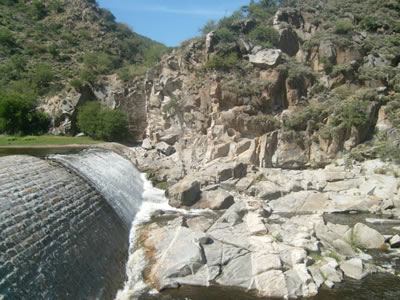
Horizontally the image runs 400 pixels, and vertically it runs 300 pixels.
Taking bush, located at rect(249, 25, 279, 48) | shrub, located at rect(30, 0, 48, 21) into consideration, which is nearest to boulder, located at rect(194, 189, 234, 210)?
bush, located at rect(249, 25, 279, 48)

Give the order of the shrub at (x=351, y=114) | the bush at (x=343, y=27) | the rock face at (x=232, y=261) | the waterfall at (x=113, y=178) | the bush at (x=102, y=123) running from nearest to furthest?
the rock face at (x=232, y=261), the waterfall at (x=113, y=178), the shrub at (x=351, y=114), the bush at (x=343, y=27), the bush at (x=102, y=123)

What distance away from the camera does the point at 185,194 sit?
1420cm

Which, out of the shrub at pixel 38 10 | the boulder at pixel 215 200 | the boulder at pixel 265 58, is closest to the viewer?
the boulder at pixel 215 200

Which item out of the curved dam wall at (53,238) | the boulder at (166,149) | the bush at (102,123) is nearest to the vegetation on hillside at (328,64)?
the boulder at (166,149)

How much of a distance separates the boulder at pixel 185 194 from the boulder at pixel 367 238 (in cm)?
682

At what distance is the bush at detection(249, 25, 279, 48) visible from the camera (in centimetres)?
2519

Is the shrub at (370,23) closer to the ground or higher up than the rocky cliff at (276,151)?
higher up

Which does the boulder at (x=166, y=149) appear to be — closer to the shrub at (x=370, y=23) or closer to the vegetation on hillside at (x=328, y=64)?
the vegetation on hillside at (x=328, y=64)

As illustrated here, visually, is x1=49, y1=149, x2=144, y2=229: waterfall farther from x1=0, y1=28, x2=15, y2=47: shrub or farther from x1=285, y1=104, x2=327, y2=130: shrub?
x1=0, y1=28, x2=15, y2=47: shrub

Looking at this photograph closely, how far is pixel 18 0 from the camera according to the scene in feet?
162

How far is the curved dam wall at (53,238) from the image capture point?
19.4 feet

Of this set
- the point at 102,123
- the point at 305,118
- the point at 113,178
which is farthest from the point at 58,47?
the point at 305,118

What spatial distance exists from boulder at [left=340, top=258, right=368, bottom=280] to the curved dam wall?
6175mm

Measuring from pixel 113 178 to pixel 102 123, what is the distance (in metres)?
13.9
